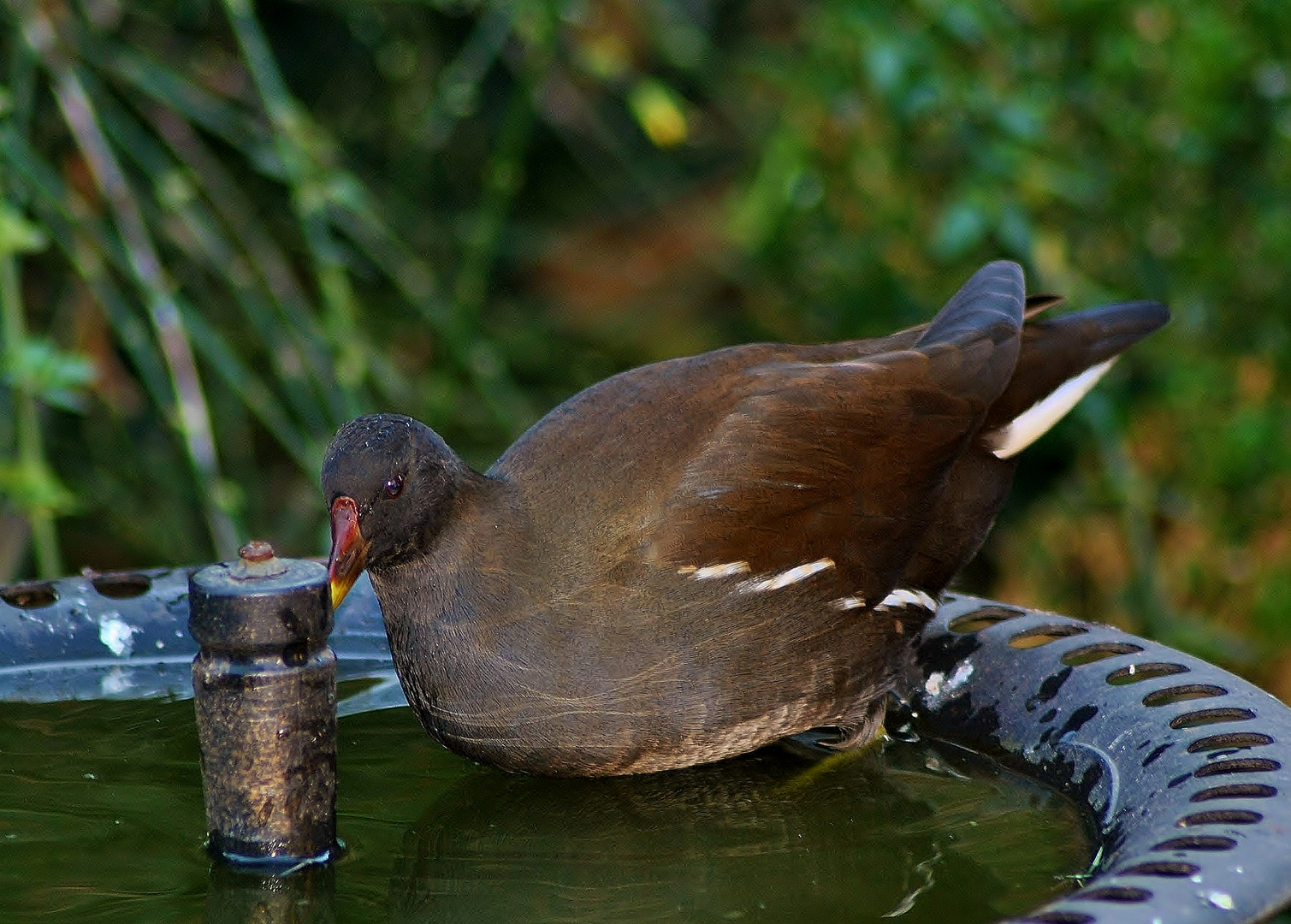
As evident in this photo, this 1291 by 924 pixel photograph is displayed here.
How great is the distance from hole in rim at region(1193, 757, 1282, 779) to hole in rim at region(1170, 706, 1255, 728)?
0.13m

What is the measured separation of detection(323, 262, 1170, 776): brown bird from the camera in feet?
7.38

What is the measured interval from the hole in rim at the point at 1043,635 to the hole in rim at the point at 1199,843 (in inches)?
28.5

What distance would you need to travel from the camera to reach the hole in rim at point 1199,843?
1.53 metres

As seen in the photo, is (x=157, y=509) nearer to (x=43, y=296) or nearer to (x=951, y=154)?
(x=43, y=296)

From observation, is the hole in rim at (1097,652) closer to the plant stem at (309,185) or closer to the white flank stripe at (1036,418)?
the white flank stripe at (1036,418)

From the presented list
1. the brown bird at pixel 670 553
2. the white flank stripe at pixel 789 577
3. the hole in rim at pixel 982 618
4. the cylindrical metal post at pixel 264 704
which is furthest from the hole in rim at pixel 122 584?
the hole in rim at pixel 982 618

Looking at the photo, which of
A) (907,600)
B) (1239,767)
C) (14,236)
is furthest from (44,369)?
(1239,767)

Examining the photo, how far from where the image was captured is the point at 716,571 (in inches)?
91.6

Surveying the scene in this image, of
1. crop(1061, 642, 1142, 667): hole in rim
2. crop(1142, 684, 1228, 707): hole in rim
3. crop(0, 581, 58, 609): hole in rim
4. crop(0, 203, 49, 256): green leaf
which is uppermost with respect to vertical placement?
crop(0, 203, 49, 256): green leaf

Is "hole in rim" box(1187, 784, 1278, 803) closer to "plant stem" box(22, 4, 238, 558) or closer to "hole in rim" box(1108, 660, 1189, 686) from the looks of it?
"hole in rim" box(1108, 660, 1189, 686)

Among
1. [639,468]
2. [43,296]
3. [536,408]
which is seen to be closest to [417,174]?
[536,408]

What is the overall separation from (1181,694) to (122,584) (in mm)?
1501

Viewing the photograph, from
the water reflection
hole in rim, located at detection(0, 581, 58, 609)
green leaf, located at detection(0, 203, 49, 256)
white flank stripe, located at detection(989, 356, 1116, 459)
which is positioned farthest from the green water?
green leaf, located at detection(0, 203, 49, 256)

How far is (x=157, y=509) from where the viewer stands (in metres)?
4.39
